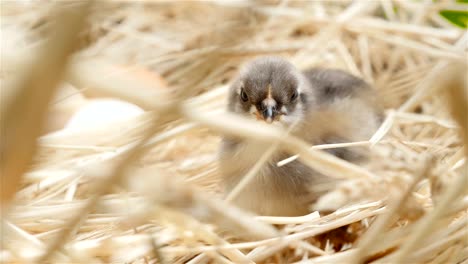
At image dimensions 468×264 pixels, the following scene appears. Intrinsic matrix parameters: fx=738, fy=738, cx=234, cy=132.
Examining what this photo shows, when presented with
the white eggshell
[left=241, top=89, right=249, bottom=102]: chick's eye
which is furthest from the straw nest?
[left=241, top=89, right=249, bottom=102]: chick's eye

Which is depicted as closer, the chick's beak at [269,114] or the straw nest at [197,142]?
the straw nest at [197,142]

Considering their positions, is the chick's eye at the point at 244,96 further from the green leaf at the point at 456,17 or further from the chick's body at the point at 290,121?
the green leaf at the point at 456,17

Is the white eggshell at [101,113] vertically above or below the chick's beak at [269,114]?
below

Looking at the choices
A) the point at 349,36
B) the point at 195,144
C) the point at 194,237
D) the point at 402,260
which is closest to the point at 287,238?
the point at 194,237

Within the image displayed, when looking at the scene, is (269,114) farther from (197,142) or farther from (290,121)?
(197,142)

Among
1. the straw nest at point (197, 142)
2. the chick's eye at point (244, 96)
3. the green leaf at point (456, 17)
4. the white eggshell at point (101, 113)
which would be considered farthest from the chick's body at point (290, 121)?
the green leaf at point (456, 17)

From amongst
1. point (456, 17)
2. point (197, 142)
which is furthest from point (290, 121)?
point (456, 17)

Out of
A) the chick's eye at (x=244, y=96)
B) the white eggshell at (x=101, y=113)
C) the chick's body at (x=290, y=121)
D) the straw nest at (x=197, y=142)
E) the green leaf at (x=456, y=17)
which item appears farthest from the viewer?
→ the green leaf at (x=456, y=17)
